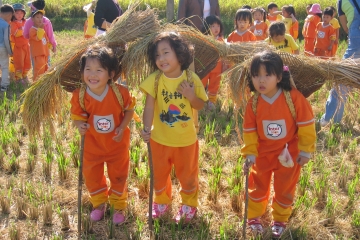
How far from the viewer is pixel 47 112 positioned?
3109 millimetres

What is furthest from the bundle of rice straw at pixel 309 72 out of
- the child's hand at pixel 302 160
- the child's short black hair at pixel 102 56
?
the child's short black hair at pixel 102 56

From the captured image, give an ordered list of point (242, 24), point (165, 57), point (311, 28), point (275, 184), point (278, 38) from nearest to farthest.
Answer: point (165, 57) → point (275, 184) → point (278, 38) → point (242, 24) → point (311, 28)

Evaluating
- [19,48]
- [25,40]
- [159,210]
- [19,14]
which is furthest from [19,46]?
[159,210]

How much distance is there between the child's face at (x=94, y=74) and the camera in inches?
112

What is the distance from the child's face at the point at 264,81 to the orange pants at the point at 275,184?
18.3 inches

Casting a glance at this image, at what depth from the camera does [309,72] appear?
2988 mm

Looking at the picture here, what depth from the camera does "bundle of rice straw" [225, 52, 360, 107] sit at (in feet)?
9.50

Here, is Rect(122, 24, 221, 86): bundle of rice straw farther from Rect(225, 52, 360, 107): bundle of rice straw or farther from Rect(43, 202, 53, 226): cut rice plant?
Rect(43, 202, 53, 226): cut rice plant

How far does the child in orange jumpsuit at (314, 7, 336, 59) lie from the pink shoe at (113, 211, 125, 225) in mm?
5884

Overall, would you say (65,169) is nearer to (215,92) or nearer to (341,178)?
(341,178)

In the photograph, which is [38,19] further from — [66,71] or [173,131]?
[173,131]

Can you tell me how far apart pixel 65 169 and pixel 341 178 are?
2.50 meters

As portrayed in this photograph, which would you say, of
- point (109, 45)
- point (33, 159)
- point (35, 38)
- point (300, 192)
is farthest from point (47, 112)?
point (35, 38)

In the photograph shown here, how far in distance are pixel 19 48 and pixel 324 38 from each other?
5.57 meters
